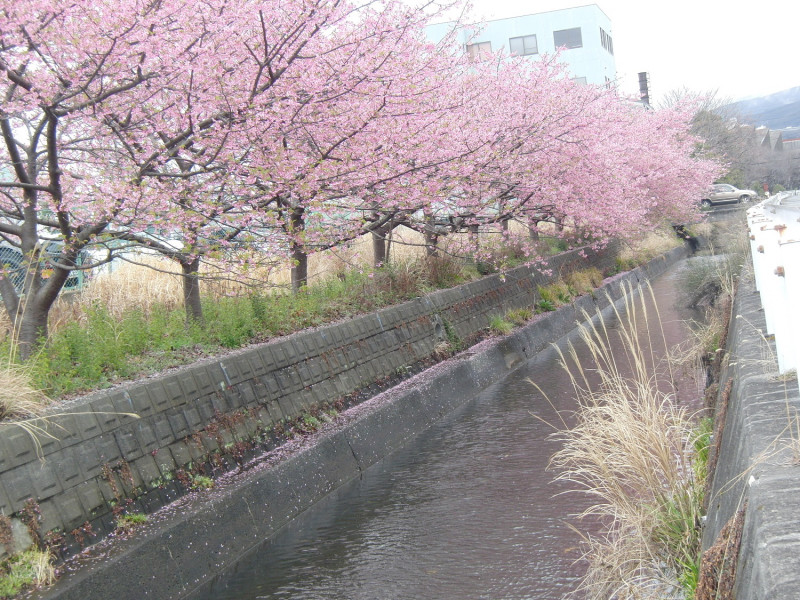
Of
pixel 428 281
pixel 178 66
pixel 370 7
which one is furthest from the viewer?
pixel 428 281

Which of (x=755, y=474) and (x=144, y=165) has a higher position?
(x=144, y=165)

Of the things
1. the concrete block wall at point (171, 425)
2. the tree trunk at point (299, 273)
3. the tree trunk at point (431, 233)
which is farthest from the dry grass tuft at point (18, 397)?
the tree trunk at point (431, 233)

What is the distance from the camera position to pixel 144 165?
311 inches

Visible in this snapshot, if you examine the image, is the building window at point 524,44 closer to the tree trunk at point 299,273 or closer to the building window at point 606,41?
the building window at point 606,41

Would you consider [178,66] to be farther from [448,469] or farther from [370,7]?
[448,469]

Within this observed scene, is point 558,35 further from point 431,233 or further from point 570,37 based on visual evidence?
point 431,233

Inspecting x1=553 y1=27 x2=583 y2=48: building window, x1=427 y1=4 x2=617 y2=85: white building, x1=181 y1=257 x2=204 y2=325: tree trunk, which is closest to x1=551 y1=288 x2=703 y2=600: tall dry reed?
x1=181 y1=257 x2=204 y2=325: tree trunk

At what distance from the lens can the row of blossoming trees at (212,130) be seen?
293 inches

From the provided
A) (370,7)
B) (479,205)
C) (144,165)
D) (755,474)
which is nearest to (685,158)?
(479,205)

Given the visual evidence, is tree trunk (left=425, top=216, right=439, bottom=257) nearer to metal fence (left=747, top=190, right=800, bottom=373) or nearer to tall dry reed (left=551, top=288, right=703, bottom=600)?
metal fence (left=747, top=190, right=800, bottom=373)

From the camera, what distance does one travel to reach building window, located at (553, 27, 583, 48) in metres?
53.2

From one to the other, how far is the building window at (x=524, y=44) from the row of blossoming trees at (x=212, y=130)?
40.6 meters

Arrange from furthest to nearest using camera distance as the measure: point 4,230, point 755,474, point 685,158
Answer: point 685,158 → point 4,230 → point 755,474

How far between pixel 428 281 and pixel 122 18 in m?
8.41
